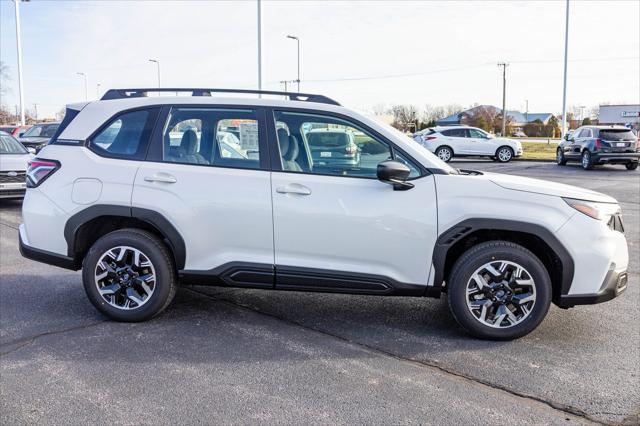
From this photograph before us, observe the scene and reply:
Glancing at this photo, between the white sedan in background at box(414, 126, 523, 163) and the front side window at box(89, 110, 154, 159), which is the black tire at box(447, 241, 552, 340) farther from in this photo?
the white sedan in background at box(414, 126, 523, 163)

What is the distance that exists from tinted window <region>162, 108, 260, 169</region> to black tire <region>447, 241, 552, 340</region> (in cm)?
177

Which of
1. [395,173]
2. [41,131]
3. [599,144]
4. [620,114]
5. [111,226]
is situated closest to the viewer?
[395,173]

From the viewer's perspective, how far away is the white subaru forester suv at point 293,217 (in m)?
4.48

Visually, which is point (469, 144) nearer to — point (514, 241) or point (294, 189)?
point (514, 241)

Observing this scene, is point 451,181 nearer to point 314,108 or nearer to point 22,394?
point 314,108

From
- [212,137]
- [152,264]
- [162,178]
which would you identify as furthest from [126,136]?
[152,264]

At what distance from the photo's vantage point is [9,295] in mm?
5699

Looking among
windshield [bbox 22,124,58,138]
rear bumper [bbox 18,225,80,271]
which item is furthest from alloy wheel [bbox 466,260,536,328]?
windshield [bbox 22,124,58,138]

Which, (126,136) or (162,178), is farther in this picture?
(126,136)

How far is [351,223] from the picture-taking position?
178 inches

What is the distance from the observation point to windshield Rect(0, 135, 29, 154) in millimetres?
11934

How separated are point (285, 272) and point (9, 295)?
2.85m

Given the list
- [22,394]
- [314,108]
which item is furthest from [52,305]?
[314,108]

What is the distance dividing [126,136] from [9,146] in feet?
28.1
